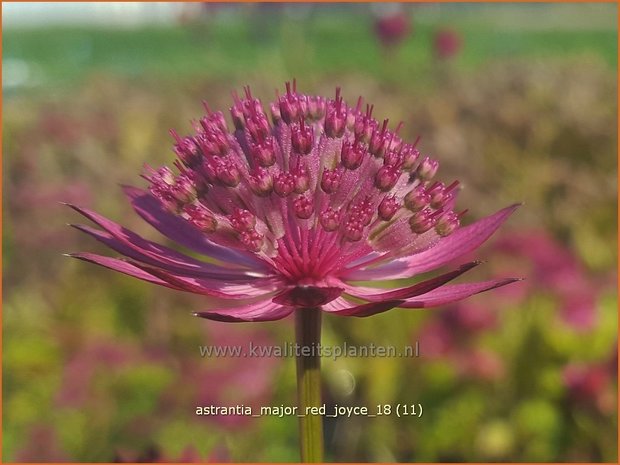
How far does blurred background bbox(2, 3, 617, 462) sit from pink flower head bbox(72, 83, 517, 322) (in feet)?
0.82

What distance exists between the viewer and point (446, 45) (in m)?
5.40

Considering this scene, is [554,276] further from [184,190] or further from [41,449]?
[184,190]

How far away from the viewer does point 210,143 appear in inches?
29.2

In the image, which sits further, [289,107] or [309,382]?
[289,107]

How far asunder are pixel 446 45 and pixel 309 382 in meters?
5.14

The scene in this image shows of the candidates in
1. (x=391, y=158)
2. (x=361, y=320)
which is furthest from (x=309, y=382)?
(x=361, y=320)

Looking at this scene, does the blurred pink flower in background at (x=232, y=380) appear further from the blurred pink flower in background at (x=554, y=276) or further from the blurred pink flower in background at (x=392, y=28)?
the blurred pink flower in background at (x=392, y=28)

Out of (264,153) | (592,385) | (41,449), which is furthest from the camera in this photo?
(592,385)

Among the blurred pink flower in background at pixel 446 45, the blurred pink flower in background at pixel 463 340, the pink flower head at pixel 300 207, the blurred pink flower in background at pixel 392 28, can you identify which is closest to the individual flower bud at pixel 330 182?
the pink flower head at pixel 300 207

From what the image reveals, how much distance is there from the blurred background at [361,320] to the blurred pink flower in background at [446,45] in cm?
2

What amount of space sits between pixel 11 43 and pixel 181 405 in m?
5.03

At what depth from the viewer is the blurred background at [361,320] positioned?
191 cm

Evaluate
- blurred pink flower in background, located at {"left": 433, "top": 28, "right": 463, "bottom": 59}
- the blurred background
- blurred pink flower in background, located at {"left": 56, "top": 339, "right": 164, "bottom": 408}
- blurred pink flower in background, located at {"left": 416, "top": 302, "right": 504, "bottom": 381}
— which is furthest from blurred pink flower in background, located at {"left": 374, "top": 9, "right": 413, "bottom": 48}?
blurred pink flower in background, located at {"left": 56, "top": 339, "right": 164, "bottom": 408}

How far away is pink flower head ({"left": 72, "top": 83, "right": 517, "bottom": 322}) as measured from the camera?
70 centimetres
